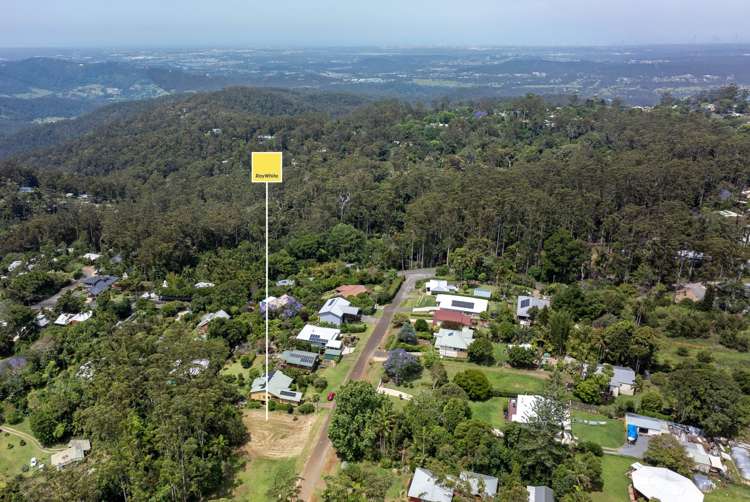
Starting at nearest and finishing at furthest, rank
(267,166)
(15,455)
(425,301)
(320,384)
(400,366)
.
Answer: (267,166) → (15,455) → (320,384) → (400,366) → (425,301)

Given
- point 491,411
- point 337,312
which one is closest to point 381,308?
point 337,312

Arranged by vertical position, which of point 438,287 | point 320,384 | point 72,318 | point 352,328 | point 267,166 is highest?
point 267,166

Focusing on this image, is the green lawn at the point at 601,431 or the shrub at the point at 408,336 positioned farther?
the shrub at the point at 408,336

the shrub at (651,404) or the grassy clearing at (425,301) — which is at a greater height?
the shrub at (651,404)

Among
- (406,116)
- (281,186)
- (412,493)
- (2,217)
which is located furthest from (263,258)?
(406,116)

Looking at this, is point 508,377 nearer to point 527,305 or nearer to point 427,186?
point 527,305

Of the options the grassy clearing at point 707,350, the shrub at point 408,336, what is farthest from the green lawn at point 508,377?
the grassy clearing at point 707,350

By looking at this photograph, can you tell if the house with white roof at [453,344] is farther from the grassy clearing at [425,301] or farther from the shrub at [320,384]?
the shrub at [320,384]
